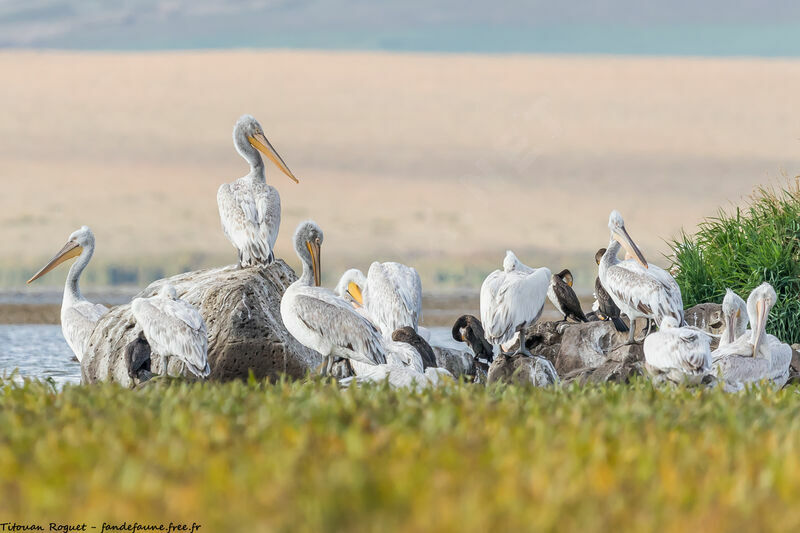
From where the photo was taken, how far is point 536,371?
35.0 ft

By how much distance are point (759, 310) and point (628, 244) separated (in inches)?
126

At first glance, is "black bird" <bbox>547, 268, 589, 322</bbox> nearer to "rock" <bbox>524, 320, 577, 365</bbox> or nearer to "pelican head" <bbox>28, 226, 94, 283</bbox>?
"rock" <bbox>524, 320, 577, 365</bbox>

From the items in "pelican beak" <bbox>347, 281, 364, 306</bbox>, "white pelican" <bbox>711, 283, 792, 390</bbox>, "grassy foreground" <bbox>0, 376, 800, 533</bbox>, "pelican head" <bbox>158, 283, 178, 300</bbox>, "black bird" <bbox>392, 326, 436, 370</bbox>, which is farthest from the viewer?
"pelican beak" <bbox>347, 281, 364, 306</bbox>

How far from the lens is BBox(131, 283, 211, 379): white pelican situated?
31.7 feet

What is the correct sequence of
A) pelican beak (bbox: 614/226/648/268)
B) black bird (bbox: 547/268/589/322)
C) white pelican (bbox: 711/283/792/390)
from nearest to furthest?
white pelican (bbox: 711/283/792/390)
pelican beak (bbox: 614/226/648/268)
black bird (bbox: 547/268/589/322)

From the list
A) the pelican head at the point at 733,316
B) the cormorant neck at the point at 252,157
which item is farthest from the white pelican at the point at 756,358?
the cormorant neck at the point at 252,157

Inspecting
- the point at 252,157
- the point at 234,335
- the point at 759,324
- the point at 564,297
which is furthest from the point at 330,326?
the point at 564,297

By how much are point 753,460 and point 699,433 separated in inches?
24.7

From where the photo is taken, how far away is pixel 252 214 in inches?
450

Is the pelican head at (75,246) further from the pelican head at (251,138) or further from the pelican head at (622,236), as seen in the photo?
the pelican head at (622,236)

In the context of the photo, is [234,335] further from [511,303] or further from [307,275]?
[511,303]

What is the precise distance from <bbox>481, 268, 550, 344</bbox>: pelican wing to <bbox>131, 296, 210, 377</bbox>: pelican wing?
305cm

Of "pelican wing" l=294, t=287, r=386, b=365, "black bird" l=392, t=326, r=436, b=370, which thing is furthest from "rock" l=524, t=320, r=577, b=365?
"pelican wing" l=294, t=287, r=386, b=365

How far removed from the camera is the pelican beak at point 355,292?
13.7 m
